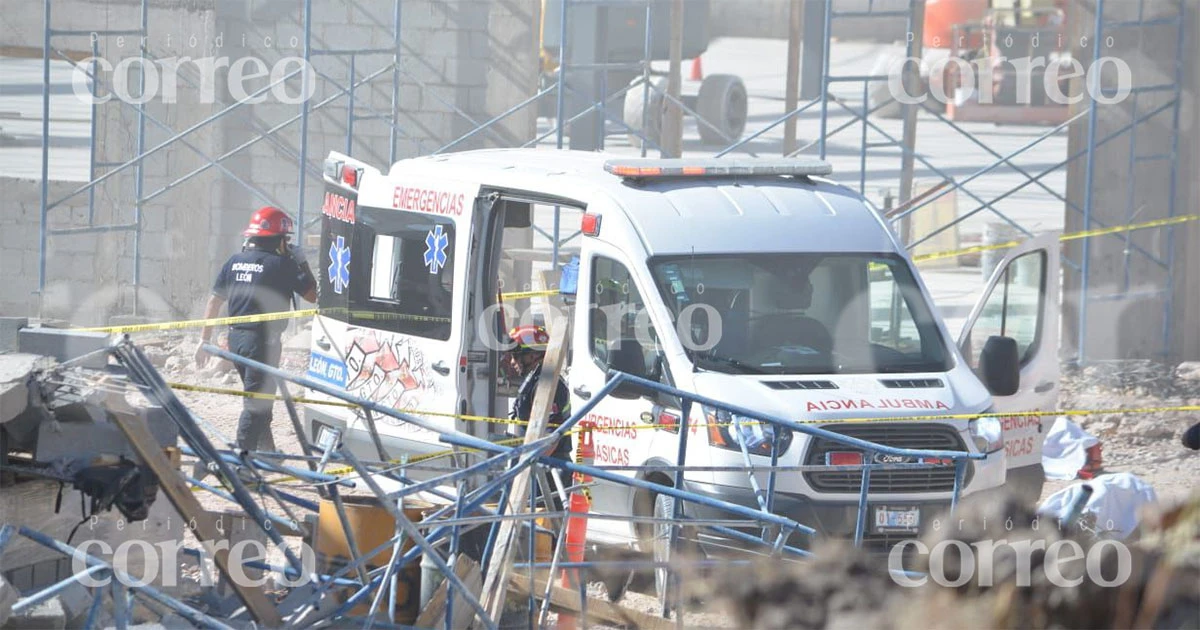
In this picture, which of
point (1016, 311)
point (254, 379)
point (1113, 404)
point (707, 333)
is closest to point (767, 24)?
point (1016, 311)

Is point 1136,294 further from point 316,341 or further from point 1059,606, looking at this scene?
point 1059,606

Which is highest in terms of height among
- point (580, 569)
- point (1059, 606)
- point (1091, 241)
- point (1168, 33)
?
point (1168, 33)

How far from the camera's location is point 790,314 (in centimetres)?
804

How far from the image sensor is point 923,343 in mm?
8102

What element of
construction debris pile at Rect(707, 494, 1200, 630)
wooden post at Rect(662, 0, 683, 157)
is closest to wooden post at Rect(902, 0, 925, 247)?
wooden post at Rect(662, 0, 683, 157)

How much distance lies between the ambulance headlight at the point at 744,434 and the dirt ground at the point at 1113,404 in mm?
3223

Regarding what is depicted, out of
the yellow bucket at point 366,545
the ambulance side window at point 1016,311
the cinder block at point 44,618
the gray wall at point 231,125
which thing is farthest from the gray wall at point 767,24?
the cinder block at point 44,618

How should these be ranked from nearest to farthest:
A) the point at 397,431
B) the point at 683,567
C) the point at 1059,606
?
the point at 1059,606 → the point at 683,567 → the point at 397,431

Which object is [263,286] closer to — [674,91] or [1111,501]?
[1111,501]

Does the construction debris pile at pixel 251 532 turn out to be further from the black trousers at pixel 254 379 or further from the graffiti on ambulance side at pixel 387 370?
the black trousers at pixel 254 379

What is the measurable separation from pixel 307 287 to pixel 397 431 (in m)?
1.98

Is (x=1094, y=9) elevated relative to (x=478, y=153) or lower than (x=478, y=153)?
elevated

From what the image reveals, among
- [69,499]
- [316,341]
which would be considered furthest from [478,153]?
[69,499]

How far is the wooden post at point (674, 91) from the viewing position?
14875mm
